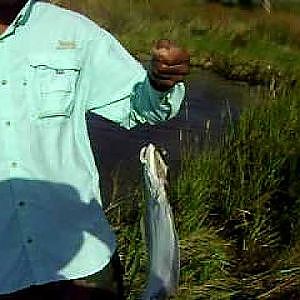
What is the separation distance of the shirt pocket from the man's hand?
26 cm

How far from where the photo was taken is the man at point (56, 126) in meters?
2.10

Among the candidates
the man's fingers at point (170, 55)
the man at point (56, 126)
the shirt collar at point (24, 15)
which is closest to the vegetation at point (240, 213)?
the man at point (56, 126)

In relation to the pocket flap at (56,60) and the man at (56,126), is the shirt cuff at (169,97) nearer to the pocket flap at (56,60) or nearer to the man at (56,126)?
the man at (56,126)

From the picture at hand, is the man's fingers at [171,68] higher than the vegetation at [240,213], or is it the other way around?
the man's fingers at [171,68]

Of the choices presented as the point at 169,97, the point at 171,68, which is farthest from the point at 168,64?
the point at 169,97

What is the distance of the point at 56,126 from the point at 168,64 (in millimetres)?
366

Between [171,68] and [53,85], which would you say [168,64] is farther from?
[53,85]

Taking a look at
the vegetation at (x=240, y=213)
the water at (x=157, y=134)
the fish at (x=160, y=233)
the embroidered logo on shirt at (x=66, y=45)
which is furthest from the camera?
the water at (x=157, y=134)

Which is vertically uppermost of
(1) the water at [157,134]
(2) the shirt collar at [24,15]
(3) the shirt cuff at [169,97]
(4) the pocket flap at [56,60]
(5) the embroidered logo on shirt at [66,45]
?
(2) the shirt collar at [24,15]

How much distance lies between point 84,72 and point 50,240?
46cm

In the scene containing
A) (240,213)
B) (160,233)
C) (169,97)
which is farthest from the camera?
(240,213)

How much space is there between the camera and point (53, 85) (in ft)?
7.09

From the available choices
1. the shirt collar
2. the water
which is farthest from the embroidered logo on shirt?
the water

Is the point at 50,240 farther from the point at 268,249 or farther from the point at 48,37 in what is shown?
the point at 268,249
